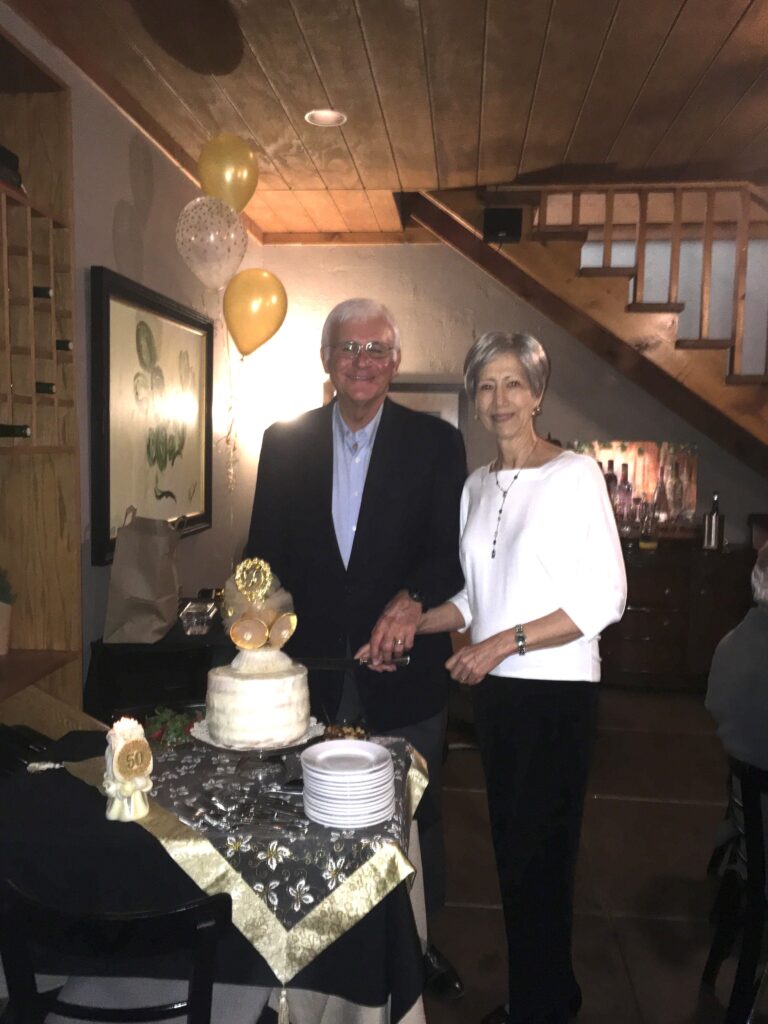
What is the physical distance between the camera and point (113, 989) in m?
1.38

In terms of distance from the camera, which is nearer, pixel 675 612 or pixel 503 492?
pixel 503 492

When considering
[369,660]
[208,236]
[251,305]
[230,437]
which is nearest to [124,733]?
[369,660]

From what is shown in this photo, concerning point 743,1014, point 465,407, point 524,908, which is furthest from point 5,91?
point 465,407

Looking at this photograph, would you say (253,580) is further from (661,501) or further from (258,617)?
(661,501)

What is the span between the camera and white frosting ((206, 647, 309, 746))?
4.75 ft

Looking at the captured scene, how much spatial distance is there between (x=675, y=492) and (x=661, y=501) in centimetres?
11

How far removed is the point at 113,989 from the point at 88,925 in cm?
42

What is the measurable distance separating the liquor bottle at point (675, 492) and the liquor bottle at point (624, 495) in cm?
25

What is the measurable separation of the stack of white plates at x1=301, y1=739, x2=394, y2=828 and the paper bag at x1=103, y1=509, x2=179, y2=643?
1471 millimetres

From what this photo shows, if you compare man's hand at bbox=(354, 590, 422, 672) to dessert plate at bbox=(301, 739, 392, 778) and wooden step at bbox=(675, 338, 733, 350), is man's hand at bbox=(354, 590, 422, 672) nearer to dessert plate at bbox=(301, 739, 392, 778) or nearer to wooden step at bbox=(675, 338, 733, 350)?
dessert plate at bbox=(301, 739, 392, 778)

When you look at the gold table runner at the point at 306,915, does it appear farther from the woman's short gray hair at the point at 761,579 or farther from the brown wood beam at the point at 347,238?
the brown wood beam at the point at 347,238

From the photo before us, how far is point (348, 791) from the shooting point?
1.28 m

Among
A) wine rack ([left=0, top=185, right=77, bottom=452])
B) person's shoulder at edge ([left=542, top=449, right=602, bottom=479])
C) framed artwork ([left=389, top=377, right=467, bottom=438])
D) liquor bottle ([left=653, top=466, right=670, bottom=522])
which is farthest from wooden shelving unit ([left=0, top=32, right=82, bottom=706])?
liquor bottle ([left=653, top=466, right=670, bottom=522])

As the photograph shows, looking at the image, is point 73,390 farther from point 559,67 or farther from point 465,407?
point 465,407
